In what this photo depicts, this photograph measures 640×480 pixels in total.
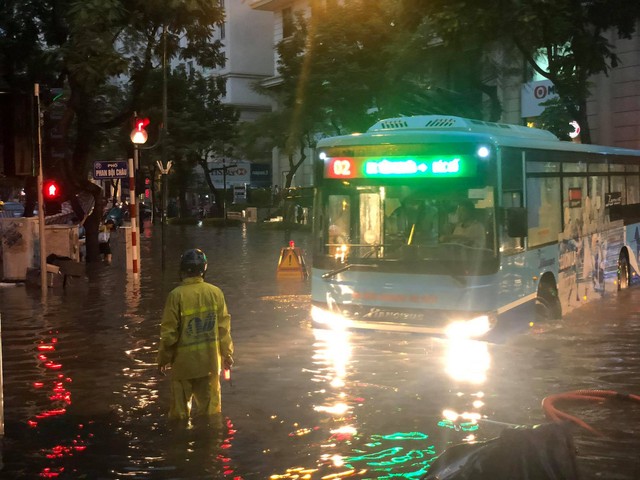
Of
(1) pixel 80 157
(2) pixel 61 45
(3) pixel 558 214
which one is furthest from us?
(1) pixel 80 157

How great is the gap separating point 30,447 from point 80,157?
855 inches

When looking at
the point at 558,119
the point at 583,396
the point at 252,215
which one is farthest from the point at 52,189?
the point at 252,215

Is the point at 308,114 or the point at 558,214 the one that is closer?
the point at 558,214

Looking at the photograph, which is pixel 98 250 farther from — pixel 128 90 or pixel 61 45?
pixel 128 90

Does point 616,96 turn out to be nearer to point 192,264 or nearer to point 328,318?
point 328,318

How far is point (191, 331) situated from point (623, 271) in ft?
39.7

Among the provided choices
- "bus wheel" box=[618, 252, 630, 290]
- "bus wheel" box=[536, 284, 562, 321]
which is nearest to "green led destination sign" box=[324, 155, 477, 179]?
"bus wheel" box=[536, 284, 562, 321]

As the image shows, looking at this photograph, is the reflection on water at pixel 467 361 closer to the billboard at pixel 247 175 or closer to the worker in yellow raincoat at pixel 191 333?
the worker in yellow raincoat at pixel 191 333

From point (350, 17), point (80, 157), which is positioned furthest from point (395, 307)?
point (350, 17)

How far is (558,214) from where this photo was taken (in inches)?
533

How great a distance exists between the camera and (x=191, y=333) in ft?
24.7

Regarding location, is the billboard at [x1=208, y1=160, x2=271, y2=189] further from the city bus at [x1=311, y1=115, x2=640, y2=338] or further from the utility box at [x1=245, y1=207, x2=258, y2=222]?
the city bus at [x1=311, y1=115, x2=640, y2=338]

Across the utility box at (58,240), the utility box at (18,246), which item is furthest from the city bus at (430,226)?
the utility box at (58,240)

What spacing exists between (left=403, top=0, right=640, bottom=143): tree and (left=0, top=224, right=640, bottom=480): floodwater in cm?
734
